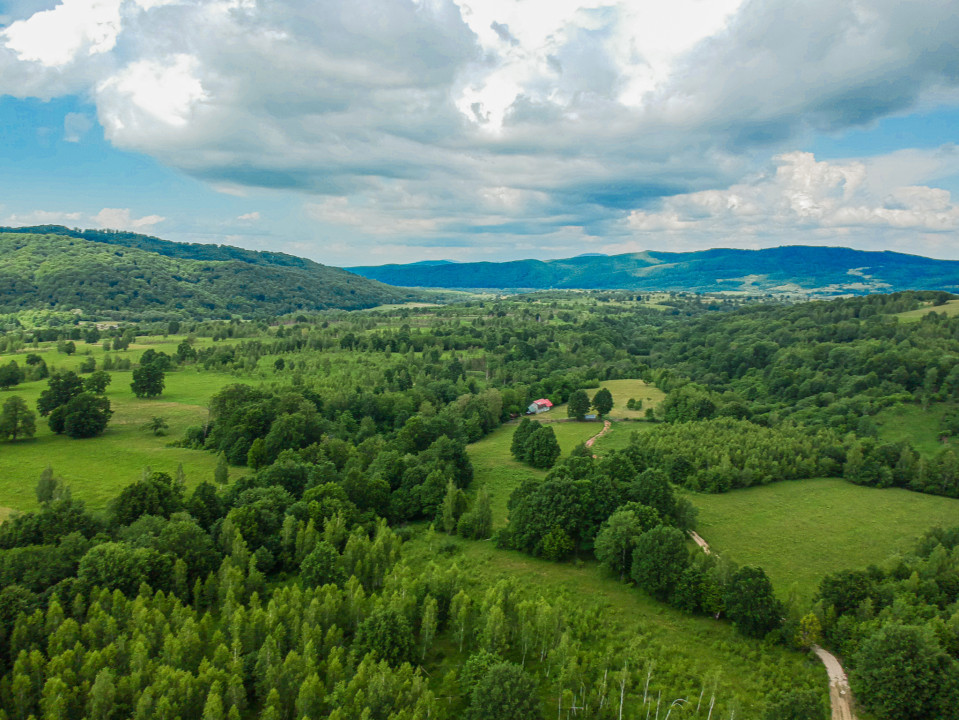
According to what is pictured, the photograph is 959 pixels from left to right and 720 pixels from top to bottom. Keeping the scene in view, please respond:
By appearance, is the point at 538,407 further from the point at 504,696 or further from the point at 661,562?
the point at 504,696

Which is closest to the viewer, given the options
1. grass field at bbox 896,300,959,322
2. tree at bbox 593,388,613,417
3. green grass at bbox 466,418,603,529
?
green grass at bbox 466,418,603,529

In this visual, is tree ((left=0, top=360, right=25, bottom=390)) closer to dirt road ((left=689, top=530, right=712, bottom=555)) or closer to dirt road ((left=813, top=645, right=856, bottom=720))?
dirt road ((left=689, top=530, right=712, bottom=555))

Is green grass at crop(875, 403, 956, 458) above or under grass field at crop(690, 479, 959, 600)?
above

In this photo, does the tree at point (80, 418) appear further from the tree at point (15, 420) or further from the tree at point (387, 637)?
the tree at point (387, 637)

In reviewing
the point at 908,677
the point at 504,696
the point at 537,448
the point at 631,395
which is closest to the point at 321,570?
the point at 504,696

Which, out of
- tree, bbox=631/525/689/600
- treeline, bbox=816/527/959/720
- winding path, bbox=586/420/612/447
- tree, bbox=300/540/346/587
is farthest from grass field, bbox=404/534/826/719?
winding path, bbox=586/420/612/447
